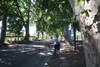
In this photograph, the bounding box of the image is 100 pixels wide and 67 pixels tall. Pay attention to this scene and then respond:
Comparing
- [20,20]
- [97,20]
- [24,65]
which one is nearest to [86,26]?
[97,20]

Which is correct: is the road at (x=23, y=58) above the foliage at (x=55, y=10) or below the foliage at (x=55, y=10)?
below

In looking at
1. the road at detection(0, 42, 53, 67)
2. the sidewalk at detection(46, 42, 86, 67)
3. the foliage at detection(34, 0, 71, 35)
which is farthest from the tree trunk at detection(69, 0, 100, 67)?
the road at detection(0, 42, 53, 67)

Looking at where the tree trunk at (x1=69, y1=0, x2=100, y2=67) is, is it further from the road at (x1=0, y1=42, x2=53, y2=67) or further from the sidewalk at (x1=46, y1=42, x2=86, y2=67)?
the road at (x1=0, y1=42, x2=53, y2=67)

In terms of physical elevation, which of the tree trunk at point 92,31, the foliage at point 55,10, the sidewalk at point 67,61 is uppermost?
the foliage at point 55,10

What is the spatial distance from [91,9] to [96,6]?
0.11 m

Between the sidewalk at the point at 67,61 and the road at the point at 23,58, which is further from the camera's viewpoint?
the road at the point at 23,58

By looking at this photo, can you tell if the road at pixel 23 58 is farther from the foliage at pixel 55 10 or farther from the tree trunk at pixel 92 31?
the tree trunk at pixel 92 31

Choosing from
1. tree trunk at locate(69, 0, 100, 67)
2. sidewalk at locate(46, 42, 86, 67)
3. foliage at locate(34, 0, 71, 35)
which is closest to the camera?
tree trunk at locate(69, 0, 100, 67)

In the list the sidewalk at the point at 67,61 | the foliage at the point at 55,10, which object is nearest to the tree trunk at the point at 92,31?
the foliage at the point at 55,10

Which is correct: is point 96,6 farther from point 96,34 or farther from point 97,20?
point 96,34

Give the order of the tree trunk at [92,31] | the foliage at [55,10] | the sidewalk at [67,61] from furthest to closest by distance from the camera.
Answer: the sidewalk at [67,61] → the foliage at [55,10] → the tree trunk at [92,31]

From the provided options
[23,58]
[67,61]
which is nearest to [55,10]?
[67,61]

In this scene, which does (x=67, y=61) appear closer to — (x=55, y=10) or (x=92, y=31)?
(x=55, y=10)

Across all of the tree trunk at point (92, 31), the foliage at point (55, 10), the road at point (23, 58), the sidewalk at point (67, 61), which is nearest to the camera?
the tree trunk at point (92, 31)
